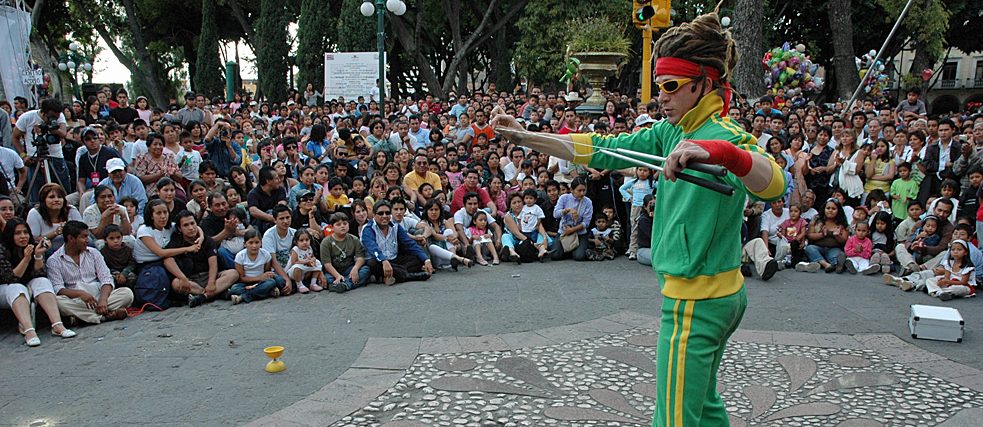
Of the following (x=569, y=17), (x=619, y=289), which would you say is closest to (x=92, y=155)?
(x=619, y=289)

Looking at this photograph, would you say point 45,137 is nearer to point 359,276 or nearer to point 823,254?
point 359,276

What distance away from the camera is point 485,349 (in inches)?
197

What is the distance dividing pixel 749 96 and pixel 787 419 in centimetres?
1380

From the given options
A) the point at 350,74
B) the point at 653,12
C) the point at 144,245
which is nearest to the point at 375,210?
the point at 144,245

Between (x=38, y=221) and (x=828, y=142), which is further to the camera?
(x=828, y=142)

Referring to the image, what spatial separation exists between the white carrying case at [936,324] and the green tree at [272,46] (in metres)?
22.8

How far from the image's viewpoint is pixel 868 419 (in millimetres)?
3867

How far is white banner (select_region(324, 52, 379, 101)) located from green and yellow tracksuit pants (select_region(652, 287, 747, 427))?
15719 millimetres

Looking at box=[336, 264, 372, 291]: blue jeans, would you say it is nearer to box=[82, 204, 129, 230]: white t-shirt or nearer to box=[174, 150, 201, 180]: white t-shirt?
box=[82, 204, 129, 230]: white t-shirt

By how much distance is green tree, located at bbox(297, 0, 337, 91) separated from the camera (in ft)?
76.0

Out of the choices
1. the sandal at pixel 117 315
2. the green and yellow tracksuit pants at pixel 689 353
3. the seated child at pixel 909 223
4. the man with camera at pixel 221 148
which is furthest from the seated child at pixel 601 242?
the green and yellow tracksuit pants at pixel 689 353

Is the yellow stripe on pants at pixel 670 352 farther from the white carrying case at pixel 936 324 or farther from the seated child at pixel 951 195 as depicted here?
the seated child at pixel 951 195

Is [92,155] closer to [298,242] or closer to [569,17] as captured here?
[298,242]

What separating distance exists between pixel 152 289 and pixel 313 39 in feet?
59.2
